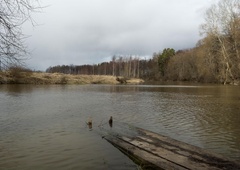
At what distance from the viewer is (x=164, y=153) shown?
9172 millimetres

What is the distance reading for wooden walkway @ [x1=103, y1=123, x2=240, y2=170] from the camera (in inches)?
315

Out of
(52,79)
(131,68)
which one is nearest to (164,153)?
(52,79)

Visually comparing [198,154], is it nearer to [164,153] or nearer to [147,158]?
[164,153]

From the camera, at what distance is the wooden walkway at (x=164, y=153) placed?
800 cm

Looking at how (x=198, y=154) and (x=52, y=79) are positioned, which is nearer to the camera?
(x=198, y=154)

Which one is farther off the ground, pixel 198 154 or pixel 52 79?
pixel 52 79

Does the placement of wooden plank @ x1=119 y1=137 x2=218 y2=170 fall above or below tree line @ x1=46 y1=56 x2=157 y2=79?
below

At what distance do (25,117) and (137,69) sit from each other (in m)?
142

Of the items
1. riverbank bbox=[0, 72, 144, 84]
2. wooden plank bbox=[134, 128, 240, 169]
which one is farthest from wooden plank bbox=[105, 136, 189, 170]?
riverbank bbox=[0, 72, 144, 84]

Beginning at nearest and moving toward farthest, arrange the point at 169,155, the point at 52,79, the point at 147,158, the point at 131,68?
the point at 147,158
the point at 169,155
the point at 52,79
the point at 131,68

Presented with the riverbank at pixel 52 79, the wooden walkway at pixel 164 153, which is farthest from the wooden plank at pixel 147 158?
the riverbank at pixel 52 79

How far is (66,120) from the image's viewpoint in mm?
16781

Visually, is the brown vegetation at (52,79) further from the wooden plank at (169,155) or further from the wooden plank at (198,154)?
the wooden plank at (198,154)

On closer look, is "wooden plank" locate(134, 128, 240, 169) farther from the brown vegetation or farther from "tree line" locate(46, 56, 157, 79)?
"tree line" locate(46, 56, 157, 79)
